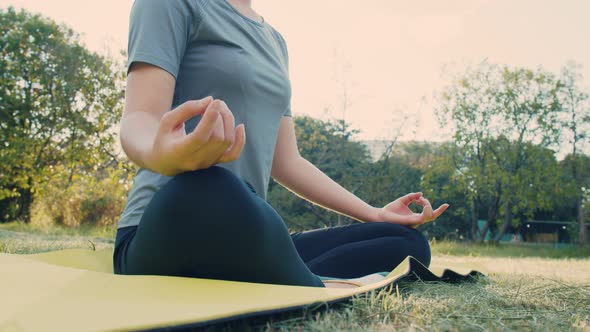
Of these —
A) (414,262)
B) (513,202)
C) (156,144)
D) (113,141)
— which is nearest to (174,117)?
(156,144)

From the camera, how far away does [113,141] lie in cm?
903

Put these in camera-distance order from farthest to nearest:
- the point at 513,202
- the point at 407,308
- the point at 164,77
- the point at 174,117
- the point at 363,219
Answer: the point at 513,202 → the point at 363,219 → the point at 164,77 → the point at 407,308 → the point at 174,117

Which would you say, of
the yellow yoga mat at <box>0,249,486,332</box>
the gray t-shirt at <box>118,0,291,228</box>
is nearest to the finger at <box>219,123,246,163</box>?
the yellow yoga mat at <box>0,249,486,332</box>

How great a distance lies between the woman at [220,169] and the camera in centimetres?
102

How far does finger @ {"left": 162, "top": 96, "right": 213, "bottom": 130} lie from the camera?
2.82 ft

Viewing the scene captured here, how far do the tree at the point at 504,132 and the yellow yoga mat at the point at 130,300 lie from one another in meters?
11.8

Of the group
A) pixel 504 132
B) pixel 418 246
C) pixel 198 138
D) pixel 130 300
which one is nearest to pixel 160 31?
pixel 198 138

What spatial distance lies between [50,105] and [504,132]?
10.2 m

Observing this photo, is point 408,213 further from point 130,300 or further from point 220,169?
point 130,300

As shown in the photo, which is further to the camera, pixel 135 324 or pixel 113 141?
pixel 113 141

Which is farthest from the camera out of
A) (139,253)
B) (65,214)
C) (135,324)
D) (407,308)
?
(65,214)

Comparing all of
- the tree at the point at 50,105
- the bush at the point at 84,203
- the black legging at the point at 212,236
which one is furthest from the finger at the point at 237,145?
the tree at the point at 50,105

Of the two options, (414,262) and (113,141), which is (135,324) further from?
(113,141)

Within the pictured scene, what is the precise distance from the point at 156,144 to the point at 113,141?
8652 millimetres
